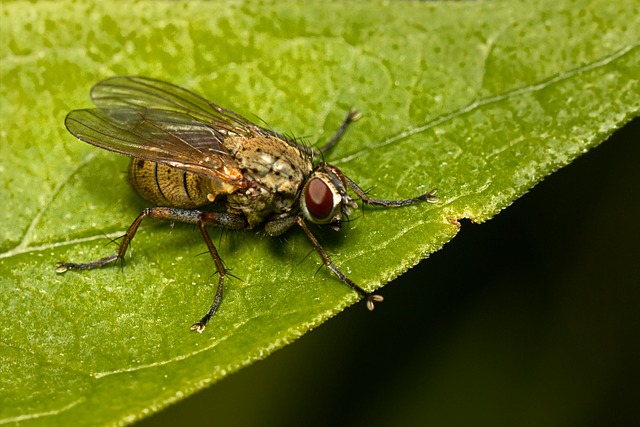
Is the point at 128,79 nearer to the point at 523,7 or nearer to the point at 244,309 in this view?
the point at 244,309

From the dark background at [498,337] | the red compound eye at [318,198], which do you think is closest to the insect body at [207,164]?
the red compound eye at [318,198]

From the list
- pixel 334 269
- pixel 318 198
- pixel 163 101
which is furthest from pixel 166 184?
pixel 334 269

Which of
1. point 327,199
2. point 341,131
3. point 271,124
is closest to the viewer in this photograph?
point 327,199

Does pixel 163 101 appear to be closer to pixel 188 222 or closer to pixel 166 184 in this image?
pixel 166 184

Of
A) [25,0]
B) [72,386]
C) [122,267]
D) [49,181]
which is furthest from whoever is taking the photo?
[25,0]

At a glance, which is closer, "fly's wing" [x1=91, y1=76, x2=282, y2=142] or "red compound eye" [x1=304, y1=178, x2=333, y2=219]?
"red compound eye" [x1=304, y1=178, x2=333, y2=219]

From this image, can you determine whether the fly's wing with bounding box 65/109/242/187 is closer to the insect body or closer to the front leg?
the insect body

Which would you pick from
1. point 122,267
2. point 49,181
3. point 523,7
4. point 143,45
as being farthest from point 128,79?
point 523,7

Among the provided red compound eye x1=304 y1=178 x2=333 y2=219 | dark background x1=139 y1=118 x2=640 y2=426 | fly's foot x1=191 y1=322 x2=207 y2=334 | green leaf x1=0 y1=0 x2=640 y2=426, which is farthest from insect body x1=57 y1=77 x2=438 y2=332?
dark background x1=139 y1=118 x2=640 y2=426
